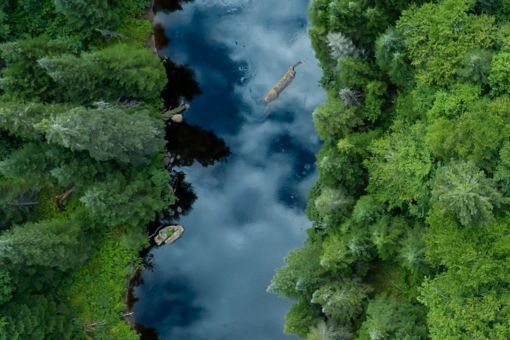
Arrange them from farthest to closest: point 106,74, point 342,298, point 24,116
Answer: point 106,74 → point 24,116 → point 342,298

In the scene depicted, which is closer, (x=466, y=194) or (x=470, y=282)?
(x=466, y=194)

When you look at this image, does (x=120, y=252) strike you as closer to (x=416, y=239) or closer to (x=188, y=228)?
(x=188, y=228)

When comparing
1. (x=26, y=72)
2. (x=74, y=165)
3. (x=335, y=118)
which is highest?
(x=26, y=72)

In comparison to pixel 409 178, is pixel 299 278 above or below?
below

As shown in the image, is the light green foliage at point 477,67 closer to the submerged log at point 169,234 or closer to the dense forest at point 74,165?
the dense forest at point 74,165

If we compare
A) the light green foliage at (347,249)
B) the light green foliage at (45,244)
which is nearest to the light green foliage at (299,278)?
the light green foliage at (347,249)

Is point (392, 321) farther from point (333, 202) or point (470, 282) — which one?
point (333, 202)

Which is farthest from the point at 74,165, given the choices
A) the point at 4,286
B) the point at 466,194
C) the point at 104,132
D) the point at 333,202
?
the point at 466,194
